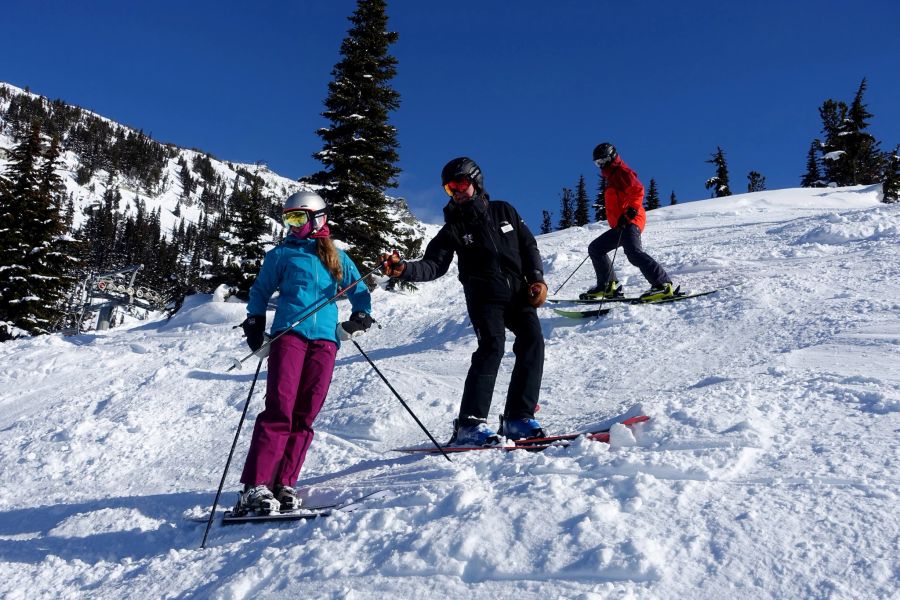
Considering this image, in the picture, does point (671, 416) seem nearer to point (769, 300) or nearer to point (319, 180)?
point (769, 300)

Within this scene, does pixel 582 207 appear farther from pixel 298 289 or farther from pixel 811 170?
pixel 298 289

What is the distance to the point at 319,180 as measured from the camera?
20.1 meters

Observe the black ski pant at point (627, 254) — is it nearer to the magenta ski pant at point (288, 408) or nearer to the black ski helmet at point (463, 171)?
the black ski helmet at point (463, 171)

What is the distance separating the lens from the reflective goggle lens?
4270 mm

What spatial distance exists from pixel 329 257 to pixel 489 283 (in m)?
1.18

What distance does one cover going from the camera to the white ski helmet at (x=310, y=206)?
431 cm

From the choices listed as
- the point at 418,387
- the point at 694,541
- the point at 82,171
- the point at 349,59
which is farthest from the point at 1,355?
the point at 82,171

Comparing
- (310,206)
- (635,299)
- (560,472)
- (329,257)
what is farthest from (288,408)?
(635,299)

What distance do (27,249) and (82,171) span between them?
16436cm

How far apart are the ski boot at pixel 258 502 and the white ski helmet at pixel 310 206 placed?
1.86 meters

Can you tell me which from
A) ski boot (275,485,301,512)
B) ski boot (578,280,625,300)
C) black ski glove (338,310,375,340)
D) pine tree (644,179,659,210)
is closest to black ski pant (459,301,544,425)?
black ski glove (338,310,375,340)

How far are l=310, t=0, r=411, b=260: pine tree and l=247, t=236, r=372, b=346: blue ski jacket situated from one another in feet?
48.6

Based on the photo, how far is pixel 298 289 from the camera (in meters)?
4.17

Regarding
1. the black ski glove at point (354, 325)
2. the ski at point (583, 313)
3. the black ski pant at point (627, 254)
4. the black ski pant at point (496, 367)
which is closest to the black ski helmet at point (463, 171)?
the black ski pant at point (496, 367)
